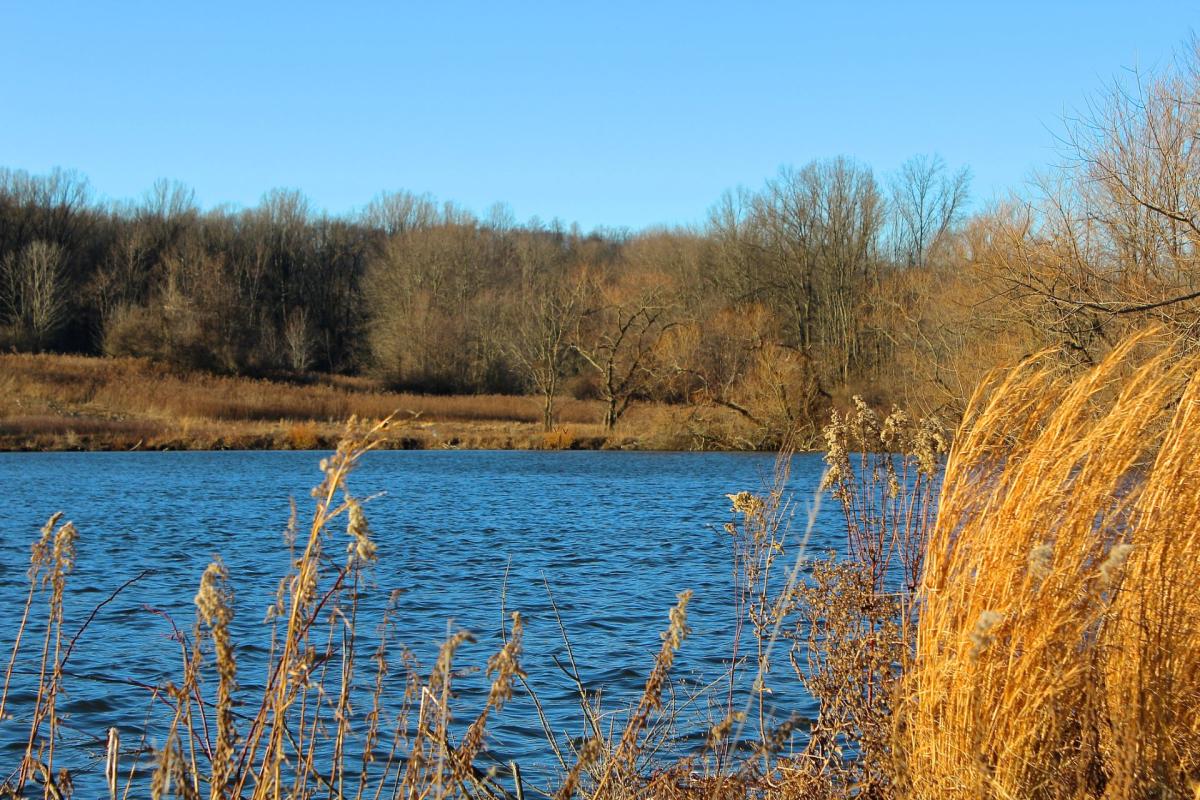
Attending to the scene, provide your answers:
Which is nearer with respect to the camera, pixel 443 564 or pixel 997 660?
pixel 997 660

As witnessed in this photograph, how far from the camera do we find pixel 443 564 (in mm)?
15484

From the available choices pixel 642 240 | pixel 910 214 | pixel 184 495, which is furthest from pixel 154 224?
pixel 184 495

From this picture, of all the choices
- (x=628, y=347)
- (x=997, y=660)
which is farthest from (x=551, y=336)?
(x=997, y=660)

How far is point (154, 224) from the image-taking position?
77438 millimetres

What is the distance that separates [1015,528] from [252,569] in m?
12.3

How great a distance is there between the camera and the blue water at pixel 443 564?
28.5 feet

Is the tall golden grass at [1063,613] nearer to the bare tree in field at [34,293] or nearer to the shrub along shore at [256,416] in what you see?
the shrub along shore at [256,416]

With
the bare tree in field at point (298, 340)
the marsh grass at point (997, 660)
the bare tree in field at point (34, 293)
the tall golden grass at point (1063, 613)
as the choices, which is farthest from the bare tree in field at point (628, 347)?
the tall golden grass at point (1063, 613)

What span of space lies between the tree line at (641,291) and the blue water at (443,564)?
4.72m

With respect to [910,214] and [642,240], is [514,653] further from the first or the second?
[642,240]

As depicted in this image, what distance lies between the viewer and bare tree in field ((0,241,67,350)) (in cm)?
6269

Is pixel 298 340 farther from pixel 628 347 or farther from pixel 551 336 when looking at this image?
pixel 628 347

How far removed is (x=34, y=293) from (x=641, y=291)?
3652 centimetres

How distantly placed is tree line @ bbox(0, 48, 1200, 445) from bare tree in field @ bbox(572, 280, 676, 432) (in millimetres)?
113
